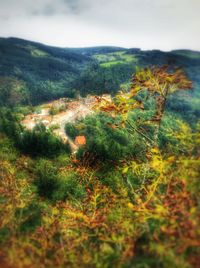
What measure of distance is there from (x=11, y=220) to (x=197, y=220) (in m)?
5.74

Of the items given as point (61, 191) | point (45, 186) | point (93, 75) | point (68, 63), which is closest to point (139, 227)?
point (61, 191)

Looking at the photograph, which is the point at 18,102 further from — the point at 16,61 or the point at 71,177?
the point at 71,177

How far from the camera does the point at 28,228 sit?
28.2ft

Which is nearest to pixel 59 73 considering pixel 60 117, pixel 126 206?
pixel 60 117

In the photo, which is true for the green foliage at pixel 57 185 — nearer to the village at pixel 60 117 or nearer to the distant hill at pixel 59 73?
the village at pixel 60 117

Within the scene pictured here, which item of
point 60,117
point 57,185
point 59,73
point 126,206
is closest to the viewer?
point 126,206

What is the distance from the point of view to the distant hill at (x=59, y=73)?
3580 inches

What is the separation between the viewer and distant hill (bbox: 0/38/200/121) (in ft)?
298

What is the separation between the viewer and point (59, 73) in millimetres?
134875

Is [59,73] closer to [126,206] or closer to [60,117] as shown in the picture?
[60,117]

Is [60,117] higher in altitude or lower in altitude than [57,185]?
lower

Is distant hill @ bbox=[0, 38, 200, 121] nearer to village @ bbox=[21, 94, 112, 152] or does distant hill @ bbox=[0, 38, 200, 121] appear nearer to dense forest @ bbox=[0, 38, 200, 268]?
village @ bbox=[21, 94, 112, 152]

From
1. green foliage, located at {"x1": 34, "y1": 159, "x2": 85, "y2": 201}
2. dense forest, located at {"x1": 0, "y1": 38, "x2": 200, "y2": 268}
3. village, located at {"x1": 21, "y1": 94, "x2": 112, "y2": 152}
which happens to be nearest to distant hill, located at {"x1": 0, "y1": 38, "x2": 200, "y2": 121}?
village, located at {"x1": 21, "y1": 94, "x2": 112, "y2": 152}

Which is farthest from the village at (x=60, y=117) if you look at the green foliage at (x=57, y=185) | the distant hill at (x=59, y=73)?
the green foliage at (x=57, y=185)
